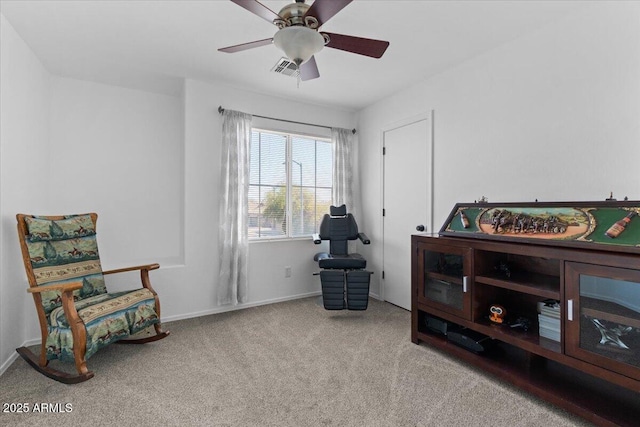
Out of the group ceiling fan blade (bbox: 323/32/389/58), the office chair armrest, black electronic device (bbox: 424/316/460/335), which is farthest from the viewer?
the office chair armrest

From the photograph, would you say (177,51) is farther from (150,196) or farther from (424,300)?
(424,300)

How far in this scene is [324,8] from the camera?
160 cm

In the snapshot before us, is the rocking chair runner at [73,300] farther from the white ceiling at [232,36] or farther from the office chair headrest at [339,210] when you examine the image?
the office chair headrest at [339,210]

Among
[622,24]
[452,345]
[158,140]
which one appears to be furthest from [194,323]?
[622,24]

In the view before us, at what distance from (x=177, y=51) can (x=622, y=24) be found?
3309 millimetres

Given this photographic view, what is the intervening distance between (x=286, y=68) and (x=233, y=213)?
1.66 meters

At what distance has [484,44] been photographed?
2.59m

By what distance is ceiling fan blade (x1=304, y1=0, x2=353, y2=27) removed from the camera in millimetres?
1536

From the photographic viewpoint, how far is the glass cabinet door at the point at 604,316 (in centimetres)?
151

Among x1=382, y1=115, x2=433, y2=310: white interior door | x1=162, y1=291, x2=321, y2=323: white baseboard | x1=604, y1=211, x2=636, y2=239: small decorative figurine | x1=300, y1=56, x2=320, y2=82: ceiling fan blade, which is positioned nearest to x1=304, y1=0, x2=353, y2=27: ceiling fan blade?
x1=300, y1=56, x2=320, y2=82: ceiling fan blade

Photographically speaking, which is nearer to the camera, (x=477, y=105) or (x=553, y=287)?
(x=553, y=287)

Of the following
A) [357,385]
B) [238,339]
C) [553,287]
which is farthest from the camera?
[238,339]

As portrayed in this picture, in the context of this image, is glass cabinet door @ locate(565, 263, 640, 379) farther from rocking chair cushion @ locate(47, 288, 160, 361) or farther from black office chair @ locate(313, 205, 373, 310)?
rocking chair cushion @ locate(47, 288, 160, 361)

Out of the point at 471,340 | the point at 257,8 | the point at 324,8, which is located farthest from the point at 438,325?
the point at 257,8
